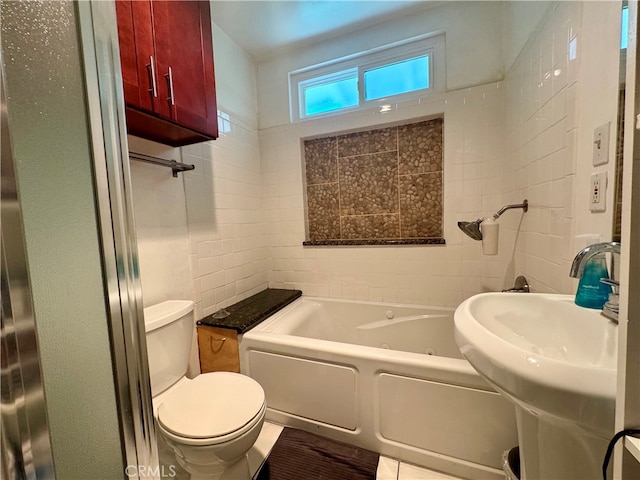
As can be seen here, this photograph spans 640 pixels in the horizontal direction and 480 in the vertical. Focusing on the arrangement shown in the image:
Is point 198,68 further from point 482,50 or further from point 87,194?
point 482,50

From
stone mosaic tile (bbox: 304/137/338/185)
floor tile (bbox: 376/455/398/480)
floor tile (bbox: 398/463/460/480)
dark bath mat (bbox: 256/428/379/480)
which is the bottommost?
floor tile (bbox: 398/463/460/480)

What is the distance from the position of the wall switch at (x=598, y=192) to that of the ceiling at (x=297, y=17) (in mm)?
1623

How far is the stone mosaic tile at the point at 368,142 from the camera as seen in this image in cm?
209

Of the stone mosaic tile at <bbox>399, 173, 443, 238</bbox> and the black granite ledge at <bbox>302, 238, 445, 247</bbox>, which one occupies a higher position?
the stone mosaic tile at <bbox>399, 173, 443, 238</bbox>

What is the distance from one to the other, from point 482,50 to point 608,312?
180cm

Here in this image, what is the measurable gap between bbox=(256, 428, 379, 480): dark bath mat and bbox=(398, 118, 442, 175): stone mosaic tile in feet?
6.02

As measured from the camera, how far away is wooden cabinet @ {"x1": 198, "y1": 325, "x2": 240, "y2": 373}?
5.26ft

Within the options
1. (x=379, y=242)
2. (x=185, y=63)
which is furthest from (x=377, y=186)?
(x=185, y=63)

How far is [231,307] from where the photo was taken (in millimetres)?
1924

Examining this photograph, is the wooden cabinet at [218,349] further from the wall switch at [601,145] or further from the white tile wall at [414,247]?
the wall switch at [601,145]

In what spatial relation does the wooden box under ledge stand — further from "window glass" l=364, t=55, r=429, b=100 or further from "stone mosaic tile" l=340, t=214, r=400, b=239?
"window glass" l=364, t=55, r=429, b=100

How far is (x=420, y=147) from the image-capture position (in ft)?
6.60

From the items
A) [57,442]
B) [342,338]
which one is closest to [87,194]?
[57,442]

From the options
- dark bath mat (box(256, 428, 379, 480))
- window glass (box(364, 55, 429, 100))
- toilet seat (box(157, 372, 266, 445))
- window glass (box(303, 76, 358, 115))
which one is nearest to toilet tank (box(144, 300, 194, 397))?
toilet seat (box(157, 372, 266, 445))
